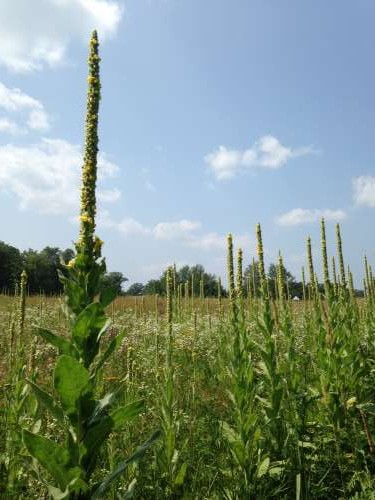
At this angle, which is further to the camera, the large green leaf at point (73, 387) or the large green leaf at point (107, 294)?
the large green leaf at point (107, 294)

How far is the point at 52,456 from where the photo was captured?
235cm

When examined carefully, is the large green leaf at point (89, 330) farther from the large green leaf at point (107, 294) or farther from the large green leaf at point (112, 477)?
the large green leaf at point (112, 477)

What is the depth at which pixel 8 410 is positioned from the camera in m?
4.00

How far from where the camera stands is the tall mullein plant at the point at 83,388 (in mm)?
2334

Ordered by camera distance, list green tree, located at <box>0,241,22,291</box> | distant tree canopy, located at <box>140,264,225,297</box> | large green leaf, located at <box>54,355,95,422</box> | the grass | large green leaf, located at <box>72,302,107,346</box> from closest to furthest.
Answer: large green leaf, located at <box>54,355,95,422</box> → large green leaf, located at <box>72,302,107,346</box> → the grass → distant tree canopy, located at <box>140,264,225,297</box> → green tree, located at <box>0,241,22,291</box>

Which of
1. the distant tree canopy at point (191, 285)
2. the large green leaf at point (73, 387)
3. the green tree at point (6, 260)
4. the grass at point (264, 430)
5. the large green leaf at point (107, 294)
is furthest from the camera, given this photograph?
the green tree at point (6, 260)

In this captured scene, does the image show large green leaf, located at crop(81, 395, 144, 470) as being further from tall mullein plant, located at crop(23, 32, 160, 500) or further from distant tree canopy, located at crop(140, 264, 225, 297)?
distant tree canopy, located at crop(140, 264, 225, 297)

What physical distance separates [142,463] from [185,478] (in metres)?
0.49

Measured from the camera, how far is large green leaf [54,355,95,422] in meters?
2.27

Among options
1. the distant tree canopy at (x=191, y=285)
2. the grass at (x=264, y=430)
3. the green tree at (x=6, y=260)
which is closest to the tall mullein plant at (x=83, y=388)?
the grass at (x=264, y=430)

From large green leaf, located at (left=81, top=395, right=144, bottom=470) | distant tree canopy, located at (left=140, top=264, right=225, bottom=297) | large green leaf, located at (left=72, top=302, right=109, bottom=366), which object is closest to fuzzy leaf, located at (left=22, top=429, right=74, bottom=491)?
large green leaf, located at (left=81, top=395, right=144, bottom=470)

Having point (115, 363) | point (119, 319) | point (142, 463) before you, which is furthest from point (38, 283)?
point (142, 463)

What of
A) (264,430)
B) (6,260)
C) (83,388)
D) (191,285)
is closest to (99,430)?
(83,388)

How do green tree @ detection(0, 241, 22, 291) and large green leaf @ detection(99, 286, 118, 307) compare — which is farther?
green tree @ detection(0, 241, 22, 291)
